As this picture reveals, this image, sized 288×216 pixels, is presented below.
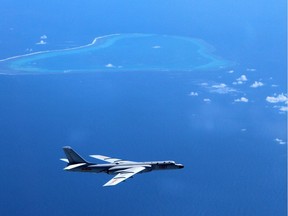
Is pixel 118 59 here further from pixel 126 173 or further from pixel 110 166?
pixel 126 173

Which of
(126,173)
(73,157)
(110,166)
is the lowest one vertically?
(126,173)

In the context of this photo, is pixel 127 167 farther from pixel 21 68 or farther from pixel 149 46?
pixel 149 46

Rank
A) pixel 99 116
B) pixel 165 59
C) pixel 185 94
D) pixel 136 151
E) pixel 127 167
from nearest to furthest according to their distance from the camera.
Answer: pixel 127 167
pixel 136 151
pixel 99 116
pixel 185 94
pixel 165 59

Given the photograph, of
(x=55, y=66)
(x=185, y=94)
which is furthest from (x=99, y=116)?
(x=55, y=66)

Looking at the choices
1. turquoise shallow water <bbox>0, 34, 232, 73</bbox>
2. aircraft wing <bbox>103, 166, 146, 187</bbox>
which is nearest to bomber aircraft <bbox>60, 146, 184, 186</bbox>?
aircraft wing <bbox>103, 166, 146, 187</bbox>

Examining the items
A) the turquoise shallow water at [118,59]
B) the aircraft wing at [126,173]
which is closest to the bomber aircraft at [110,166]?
the aircraft wing at [126,173]

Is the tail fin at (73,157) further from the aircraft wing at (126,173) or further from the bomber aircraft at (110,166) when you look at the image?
the aircraft wing at (126,173)

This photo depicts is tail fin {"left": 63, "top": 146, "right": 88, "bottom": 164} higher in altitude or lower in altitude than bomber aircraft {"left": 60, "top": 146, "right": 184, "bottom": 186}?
higher

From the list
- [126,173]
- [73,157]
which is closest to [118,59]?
[73,157]

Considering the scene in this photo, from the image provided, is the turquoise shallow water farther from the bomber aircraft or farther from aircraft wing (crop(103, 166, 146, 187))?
aircraft wing (crop(103, 166, 146, 187))
